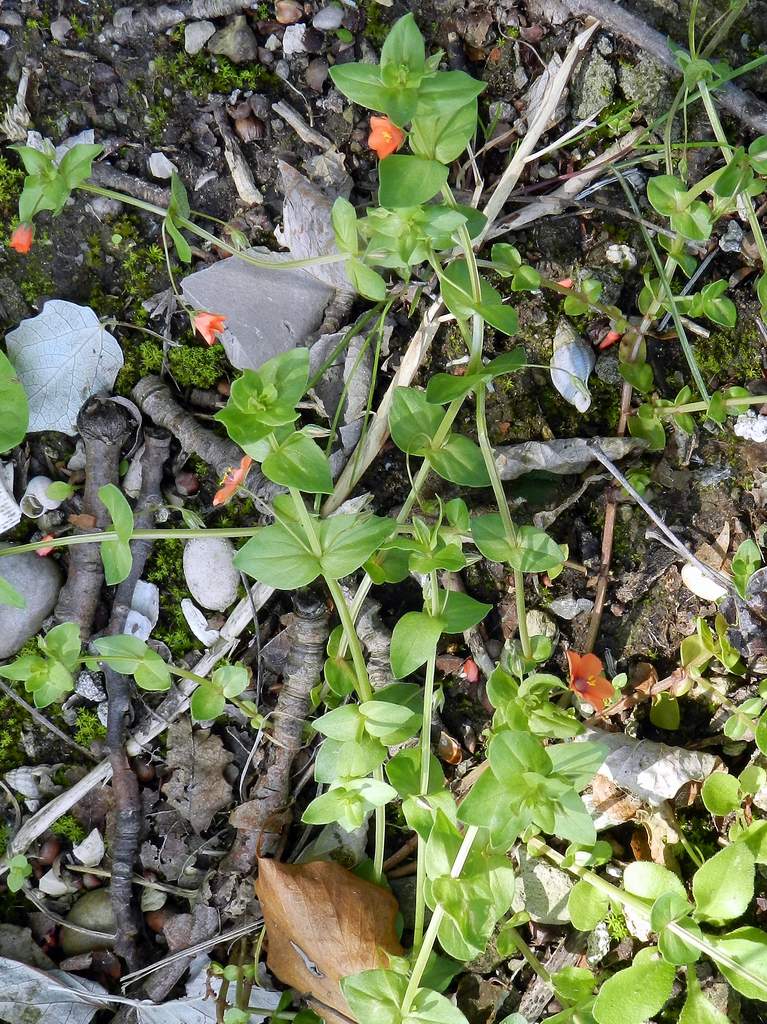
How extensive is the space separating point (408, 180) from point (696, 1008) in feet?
7.86

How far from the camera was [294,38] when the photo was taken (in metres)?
3.01

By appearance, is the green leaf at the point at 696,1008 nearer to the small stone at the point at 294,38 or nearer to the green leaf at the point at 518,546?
the green leaf at the point at 518,546

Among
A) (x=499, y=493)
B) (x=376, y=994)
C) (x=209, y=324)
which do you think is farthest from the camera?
(x=209, y=324)

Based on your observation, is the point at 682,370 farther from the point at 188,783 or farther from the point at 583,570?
the point at 188,783

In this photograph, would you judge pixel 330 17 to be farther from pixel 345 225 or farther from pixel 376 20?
pixel 345 225

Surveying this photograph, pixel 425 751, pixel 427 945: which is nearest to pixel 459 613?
pixel 425 751

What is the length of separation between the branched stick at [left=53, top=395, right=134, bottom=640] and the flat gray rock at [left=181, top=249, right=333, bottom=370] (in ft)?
1.51

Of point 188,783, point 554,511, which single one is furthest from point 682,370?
point 188,783

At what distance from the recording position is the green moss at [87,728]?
299 cm

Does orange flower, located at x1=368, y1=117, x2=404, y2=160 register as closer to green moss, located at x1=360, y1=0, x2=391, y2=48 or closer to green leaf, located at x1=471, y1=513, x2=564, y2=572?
green moss, located at x1=360, y1=0, x2=391, y2=48

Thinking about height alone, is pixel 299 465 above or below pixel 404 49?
below

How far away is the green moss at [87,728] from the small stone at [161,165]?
1.90 metres

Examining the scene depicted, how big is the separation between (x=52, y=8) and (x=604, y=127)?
77.8 inches

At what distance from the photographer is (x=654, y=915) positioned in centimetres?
225
